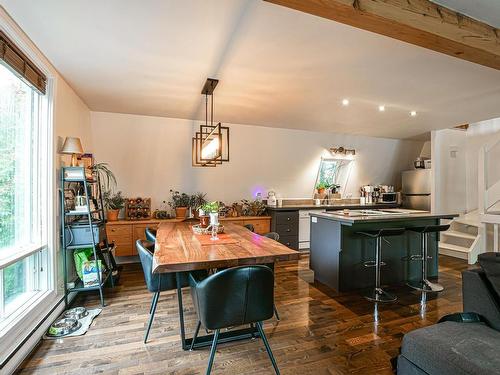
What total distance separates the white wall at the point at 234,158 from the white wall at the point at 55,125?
62 centimetres

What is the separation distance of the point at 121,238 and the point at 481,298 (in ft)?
14.7

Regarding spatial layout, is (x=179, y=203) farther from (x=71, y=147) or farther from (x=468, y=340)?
(x=468, y=340)

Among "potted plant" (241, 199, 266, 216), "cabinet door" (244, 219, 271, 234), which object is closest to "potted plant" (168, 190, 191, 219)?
"potted plant" (241, 199, 266, 216)

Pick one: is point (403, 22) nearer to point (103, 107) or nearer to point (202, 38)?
point (202, 38)

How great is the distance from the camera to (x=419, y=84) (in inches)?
127

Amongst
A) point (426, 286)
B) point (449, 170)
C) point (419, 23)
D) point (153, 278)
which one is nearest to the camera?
point (419, 23)

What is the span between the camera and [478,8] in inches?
78.5

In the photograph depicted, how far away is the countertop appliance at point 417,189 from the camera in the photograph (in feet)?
19.4

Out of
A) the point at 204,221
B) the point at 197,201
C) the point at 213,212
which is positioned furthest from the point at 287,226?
the point at 213,212

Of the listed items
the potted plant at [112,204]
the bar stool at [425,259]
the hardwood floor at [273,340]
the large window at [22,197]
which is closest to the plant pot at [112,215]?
the potted plant at [112,204]

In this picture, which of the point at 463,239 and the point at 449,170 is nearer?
the point at 463,239

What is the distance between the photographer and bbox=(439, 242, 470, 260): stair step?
506 centimetres

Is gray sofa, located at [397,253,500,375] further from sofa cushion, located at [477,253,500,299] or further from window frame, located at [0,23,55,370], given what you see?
window frame, located at [0,23,55,370]

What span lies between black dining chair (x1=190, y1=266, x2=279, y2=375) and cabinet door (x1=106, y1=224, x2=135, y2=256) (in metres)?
3.11
